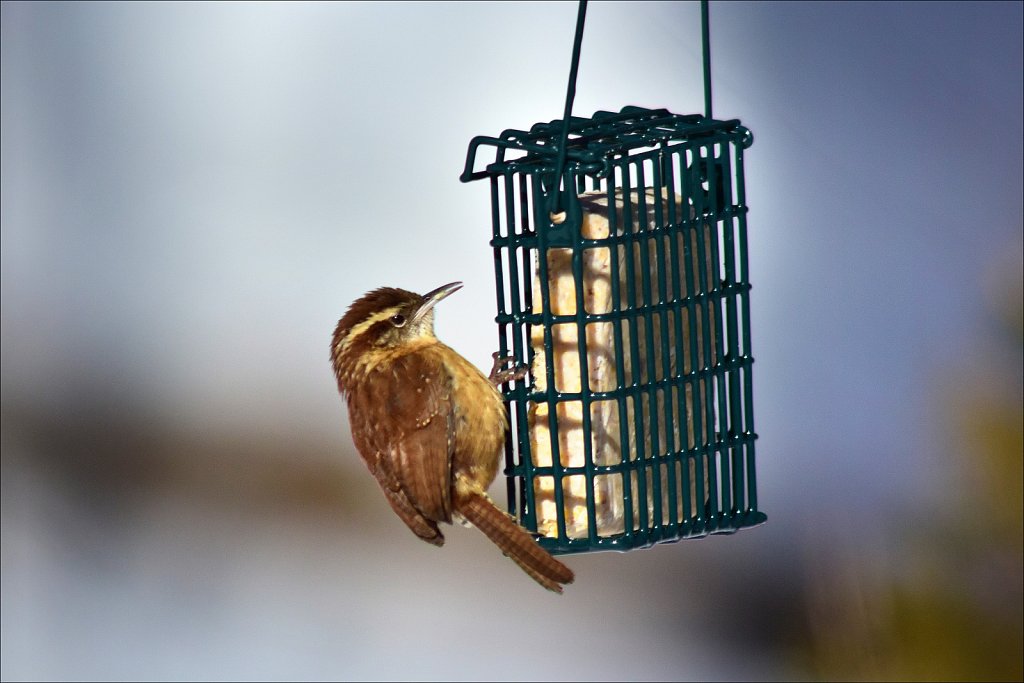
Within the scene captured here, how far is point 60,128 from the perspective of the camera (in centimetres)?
Result: 838

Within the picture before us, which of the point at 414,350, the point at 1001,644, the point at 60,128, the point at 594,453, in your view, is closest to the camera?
the point at 594,453

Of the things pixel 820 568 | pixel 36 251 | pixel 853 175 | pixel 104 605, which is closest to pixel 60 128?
pixel 36 251

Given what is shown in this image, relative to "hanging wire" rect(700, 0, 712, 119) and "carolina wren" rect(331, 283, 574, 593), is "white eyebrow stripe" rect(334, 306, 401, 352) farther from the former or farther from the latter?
"hanging wire" rect(700, 0, 712, 119)

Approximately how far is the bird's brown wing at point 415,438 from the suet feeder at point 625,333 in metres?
0.22

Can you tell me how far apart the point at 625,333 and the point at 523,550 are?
27.2 inches

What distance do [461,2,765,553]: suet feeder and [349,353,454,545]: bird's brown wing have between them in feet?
0.72

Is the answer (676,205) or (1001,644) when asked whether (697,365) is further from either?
(1001,644)

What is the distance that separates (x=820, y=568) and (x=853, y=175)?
242 centimetres

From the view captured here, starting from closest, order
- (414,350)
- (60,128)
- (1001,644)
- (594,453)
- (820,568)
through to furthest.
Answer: (594,453) < (414,350) < (1001,644) < (820,568) < (60,128)

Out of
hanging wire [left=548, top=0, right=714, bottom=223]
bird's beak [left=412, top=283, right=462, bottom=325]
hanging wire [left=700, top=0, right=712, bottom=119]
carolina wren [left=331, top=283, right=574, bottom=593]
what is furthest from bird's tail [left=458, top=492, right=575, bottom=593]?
hanging wire [left=700, top=0, right=712, bottom=119]

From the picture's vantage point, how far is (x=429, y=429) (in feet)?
12.5

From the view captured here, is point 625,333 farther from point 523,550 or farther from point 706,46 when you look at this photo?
point 706,46

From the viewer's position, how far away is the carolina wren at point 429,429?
3.81 metres

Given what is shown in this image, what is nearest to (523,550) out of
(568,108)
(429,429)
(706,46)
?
(429,429)
